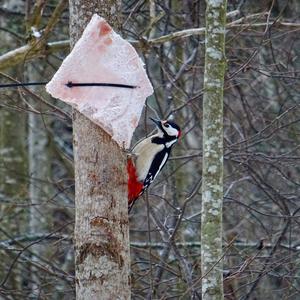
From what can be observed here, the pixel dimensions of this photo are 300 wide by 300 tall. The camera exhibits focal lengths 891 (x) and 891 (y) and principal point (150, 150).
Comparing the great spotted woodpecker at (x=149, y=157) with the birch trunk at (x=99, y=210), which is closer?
the birch trunk at (x=99, y=210)

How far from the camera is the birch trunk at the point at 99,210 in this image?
395cm

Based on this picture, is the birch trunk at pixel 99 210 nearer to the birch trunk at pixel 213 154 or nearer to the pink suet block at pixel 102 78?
the pink suet block at pixel 102 78

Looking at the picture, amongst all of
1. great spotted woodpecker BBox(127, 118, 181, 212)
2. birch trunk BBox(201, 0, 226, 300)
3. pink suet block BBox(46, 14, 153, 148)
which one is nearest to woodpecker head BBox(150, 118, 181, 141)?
great spotted woodpecker BBox(127, 118, 181, 212)

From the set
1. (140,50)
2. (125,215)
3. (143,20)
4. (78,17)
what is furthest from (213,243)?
(143,20)

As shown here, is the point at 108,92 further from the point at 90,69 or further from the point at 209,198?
the point at 209,198

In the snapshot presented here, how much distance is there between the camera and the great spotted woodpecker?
6.00 metres

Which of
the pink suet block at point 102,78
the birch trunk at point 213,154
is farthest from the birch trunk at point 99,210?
the birch trunk at point 213,154

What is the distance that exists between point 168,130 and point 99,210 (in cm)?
244

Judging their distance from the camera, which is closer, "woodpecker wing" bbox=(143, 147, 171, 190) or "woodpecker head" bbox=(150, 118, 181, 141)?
"woodpecker wing" bbox=(143, 147, 171, 190)

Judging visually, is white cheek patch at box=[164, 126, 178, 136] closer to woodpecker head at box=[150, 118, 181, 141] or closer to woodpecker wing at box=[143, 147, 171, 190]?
woodpecker head at box=[150, 118, 181, 141]

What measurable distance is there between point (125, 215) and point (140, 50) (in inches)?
125

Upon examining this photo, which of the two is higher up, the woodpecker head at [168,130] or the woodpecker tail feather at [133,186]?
the woodpecker head at [168,130]

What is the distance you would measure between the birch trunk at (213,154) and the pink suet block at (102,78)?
47.1 inches

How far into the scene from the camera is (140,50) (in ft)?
23.2
